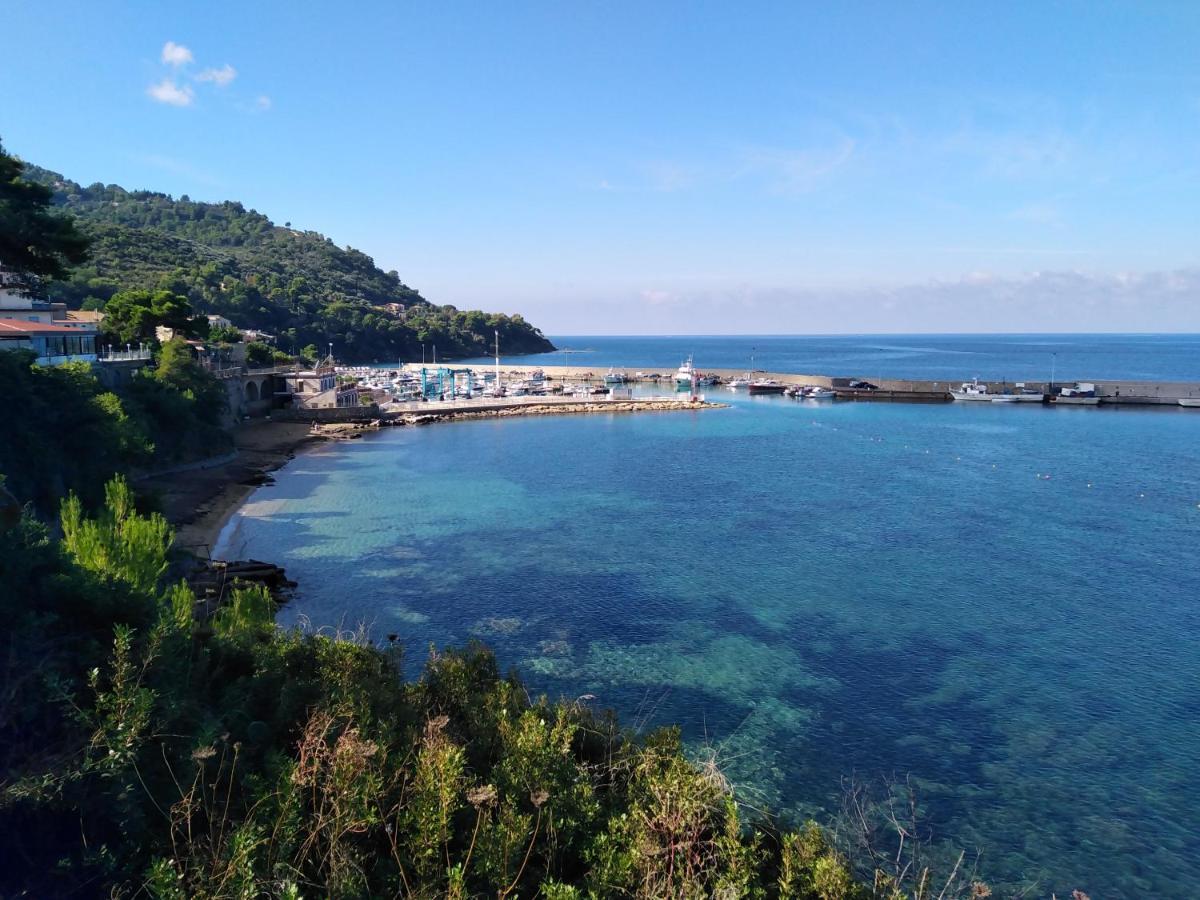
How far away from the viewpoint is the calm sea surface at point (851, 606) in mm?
14984

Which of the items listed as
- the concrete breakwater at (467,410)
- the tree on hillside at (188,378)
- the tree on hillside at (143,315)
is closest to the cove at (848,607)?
the tree on hillside at (188,378)

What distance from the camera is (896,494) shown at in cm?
4088

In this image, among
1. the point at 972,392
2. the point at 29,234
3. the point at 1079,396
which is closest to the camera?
the point at 29,234

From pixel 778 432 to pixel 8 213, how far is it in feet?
185

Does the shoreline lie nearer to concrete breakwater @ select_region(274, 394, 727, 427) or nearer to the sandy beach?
the sandy beach

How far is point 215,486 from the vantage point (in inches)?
1503

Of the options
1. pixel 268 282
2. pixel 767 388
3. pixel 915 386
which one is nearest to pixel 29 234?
pixel 767 388

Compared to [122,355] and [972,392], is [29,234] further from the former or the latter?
[972,392]

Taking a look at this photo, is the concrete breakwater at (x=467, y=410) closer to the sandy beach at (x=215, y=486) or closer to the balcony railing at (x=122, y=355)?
the sandy beach at (x=215, y=486)

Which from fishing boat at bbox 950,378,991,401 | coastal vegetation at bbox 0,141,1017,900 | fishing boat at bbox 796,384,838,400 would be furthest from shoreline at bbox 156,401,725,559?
fishing boat at bbox 950,378,991,401

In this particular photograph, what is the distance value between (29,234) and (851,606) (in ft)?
103

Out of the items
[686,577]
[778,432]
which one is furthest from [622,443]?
[686,577]

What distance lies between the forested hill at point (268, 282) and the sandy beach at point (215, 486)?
2133 cm

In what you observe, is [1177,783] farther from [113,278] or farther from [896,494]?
[113,278]
